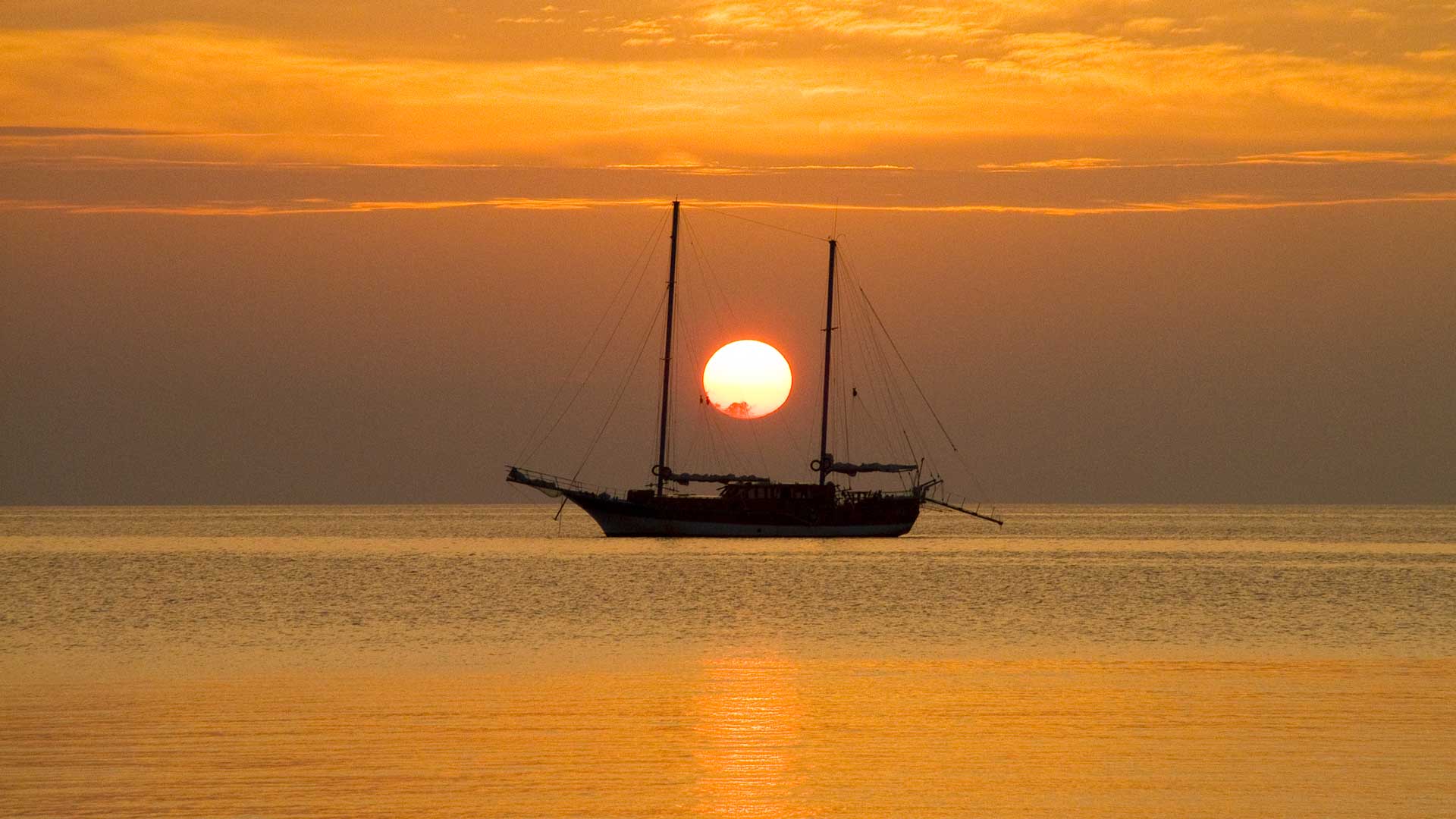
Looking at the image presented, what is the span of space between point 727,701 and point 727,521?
90725 millimetres

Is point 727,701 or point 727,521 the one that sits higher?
point 727,701

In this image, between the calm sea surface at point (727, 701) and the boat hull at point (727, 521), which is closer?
the calm sea surface at point (727, 701)

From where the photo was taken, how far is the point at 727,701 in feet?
101

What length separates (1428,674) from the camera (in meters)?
35.3

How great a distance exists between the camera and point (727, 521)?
399 feet

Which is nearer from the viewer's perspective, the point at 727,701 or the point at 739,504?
the point at 727,701

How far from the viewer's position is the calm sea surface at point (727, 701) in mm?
21516

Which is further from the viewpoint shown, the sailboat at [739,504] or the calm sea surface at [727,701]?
the sailboat at [739,504]

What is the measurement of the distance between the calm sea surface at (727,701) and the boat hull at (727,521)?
47689 millimetres

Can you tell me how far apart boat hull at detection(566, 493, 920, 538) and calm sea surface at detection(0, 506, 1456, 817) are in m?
47.7

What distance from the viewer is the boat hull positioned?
397 feet

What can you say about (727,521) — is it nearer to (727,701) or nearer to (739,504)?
(739,504)

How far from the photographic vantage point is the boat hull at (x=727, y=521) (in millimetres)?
121062

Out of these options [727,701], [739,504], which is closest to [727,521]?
[739,504]
